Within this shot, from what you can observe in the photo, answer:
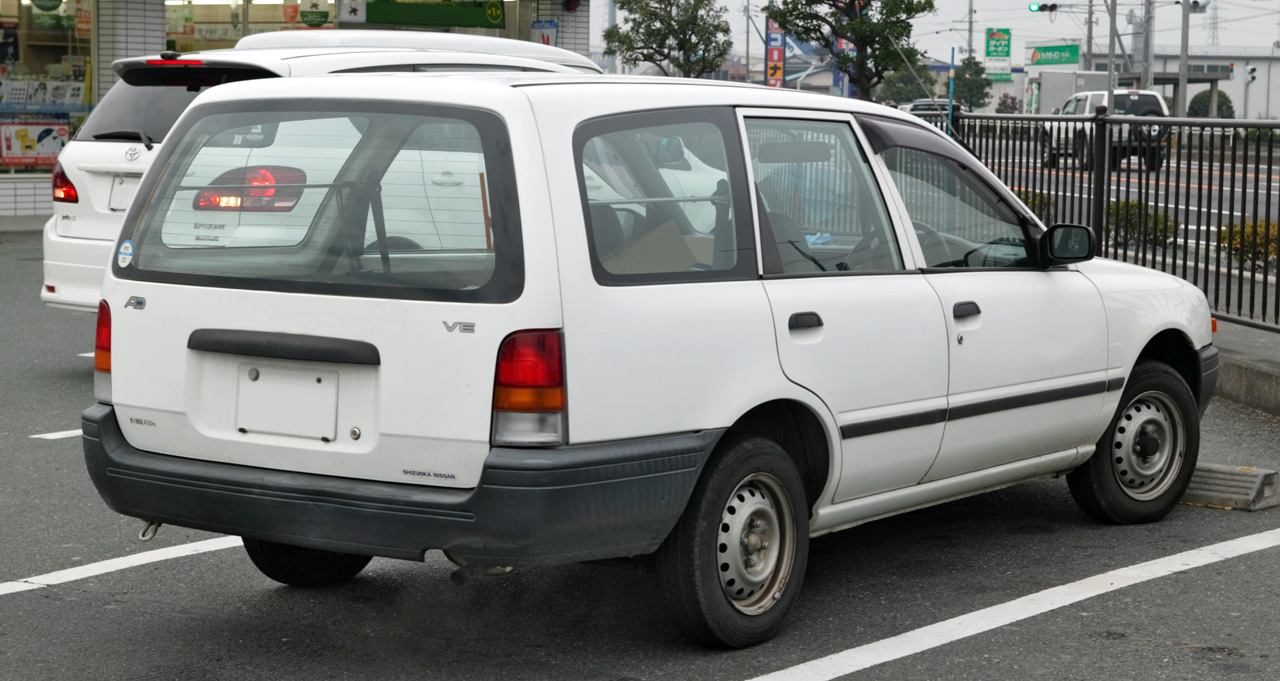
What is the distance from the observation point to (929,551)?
219 inches

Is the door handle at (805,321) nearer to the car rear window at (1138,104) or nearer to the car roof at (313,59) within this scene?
the car roof at (313,59)

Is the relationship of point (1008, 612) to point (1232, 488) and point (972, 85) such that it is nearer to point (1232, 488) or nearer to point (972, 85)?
point (1232, 488)

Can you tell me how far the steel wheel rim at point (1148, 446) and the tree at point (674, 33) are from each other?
35171mm

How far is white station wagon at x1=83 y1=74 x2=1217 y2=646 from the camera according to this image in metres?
3.88

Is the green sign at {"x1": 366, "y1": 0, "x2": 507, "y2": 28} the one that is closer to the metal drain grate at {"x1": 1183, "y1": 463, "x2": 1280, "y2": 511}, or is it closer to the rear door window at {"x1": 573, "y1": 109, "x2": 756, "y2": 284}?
the metal drain grate at {"x1": 1183, "y1": 463, "x2": 1280, "y2": 511}

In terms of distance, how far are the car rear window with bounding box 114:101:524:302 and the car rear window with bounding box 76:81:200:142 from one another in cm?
465

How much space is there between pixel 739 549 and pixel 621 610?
2.10ft

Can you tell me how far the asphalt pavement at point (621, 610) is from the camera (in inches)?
170

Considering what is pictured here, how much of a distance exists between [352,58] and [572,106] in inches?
171

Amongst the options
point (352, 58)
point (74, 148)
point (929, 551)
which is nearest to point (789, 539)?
point (929, 551)

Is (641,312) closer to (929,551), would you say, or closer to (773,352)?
(773,352)

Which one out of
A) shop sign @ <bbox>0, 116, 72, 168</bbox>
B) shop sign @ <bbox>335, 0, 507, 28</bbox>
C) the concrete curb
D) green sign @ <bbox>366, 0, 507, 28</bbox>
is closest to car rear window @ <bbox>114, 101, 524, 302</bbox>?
the concrete curb

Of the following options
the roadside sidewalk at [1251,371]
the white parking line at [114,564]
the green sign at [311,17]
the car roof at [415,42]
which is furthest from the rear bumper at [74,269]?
the green sign at [311,17]

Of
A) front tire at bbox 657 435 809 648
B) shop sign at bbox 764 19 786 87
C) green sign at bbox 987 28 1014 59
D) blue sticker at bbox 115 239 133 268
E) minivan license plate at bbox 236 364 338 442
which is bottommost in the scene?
front tire at bbox 657 435 809 648
